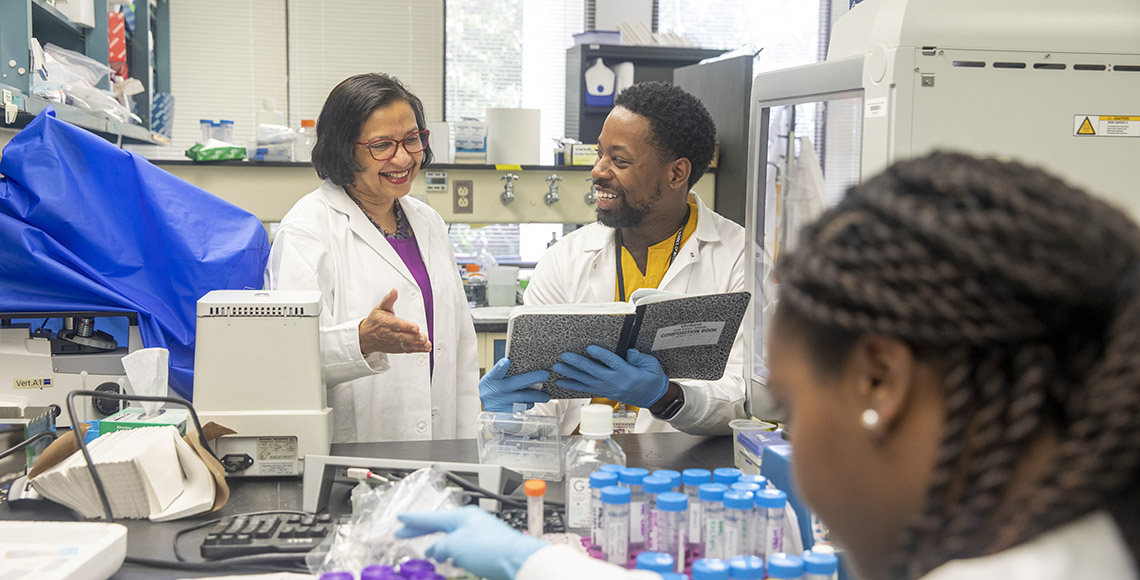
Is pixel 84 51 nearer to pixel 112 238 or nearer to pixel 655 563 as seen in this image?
pixel 112 238

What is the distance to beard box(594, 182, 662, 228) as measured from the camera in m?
2.36

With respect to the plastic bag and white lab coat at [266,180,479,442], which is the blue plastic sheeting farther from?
the plastic bag

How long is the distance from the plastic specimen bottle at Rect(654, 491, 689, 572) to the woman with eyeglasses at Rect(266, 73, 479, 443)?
1.11 m

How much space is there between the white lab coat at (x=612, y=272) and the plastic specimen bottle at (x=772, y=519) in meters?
1.03

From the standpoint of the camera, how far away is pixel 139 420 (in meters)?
1.56

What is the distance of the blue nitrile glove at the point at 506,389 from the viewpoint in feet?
5.74

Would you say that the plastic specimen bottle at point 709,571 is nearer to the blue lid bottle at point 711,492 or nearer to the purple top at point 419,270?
the blue lid bottle at point 711,492

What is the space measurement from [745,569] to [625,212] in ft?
4.86

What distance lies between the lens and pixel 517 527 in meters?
1.25

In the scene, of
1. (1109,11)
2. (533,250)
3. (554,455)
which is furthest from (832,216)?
(533,250)

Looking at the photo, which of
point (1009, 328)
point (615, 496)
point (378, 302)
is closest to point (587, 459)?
point (615, 496)

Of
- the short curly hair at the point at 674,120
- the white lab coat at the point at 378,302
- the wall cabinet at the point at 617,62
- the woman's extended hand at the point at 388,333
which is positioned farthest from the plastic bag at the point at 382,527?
the wall cabinet at the point at 617,62

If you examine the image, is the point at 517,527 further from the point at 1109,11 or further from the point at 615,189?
the point at 615,189

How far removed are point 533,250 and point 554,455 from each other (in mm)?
3522
